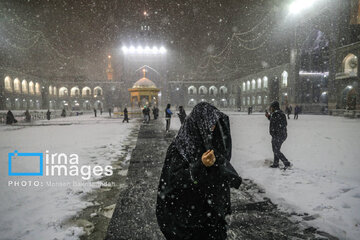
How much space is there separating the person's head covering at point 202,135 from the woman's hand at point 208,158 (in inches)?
2.3

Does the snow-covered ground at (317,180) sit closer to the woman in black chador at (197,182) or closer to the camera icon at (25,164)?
the woman in black chador at (197,182)

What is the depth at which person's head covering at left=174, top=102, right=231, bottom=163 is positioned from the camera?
62.3 inches

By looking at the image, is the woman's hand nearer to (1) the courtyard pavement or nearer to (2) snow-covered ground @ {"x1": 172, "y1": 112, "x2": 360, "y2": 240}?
(1) the courtyard pavement

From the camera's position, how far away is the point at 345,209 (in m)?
3.16

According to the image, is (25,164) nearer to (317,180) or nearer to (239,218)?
(239,218)

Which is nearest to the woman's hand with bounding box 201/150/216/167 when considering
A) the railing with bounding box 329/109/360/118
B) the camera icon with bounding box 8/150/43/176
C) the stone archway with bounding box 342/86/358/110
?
the camera icon with bounding box 8/150/43/176

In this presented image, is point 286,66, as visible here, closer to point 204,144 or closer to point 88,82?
point 204,144

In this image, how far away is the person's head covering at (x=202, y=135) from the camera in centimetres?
158

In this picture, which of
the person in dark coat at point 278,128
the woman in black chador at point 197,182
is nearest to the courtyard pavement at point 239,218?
the woman in black chador at point 197,182

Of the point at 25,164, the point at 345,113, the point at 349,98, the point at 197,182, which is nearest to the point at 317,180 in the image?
the point at 197,182

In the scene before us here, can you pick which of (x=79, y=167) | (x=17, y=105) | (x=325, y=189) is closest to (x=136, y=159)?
(x=79, y=167)

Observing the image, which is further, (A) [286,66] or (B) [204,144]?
(A) [286,66]

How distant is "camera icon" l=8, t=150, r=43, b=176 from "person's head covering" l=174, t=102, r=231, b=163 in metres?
4.45

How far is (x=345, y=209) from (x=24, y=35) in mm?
35604
